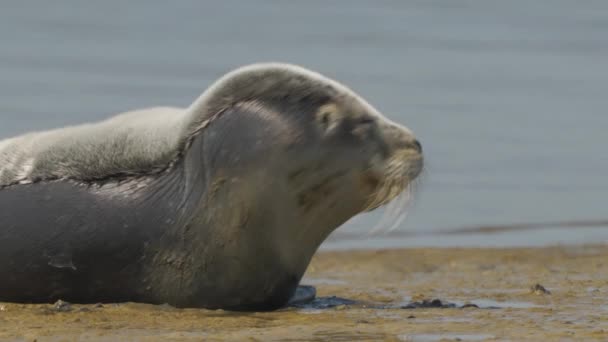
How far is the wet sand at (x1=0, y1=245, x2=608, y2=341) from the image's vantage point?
20.7ft

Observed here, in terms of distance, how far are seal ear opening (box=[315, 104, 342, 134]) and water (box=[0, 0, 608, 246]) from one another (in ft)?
4.99

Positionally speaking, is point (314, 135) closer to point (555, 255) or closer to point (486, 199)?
point (555, 255)

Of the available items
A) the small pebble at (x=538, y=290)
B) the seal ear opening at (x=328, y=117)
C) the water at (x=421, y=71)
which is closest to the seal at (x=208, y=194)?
the seal ear opening at (x=328, y=117)

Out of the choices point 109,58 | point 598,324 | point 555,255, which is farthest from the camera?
point 109,58

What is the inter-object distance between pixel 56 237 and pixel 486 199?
5.18 meters

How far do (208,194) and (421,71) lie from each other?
985 cm

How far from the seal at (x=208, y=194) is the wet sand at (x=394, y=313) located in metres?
0.14

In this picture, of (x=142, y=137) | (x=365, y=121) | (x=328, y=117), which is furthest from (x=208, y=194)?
(x=365, y=121)

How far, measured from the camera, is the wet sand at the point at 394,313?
20.7ft

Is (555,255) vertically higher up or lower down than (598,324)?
lower down

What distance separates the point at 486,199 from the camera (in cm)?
1174

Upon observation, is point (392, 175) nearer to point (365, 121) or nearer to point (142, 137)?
point (365, 121)

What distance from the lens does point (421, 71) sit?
658 inches

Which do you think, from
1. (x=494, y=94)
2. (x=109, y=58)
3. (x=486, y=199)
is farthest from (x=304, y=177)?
(x=109, y=58)
